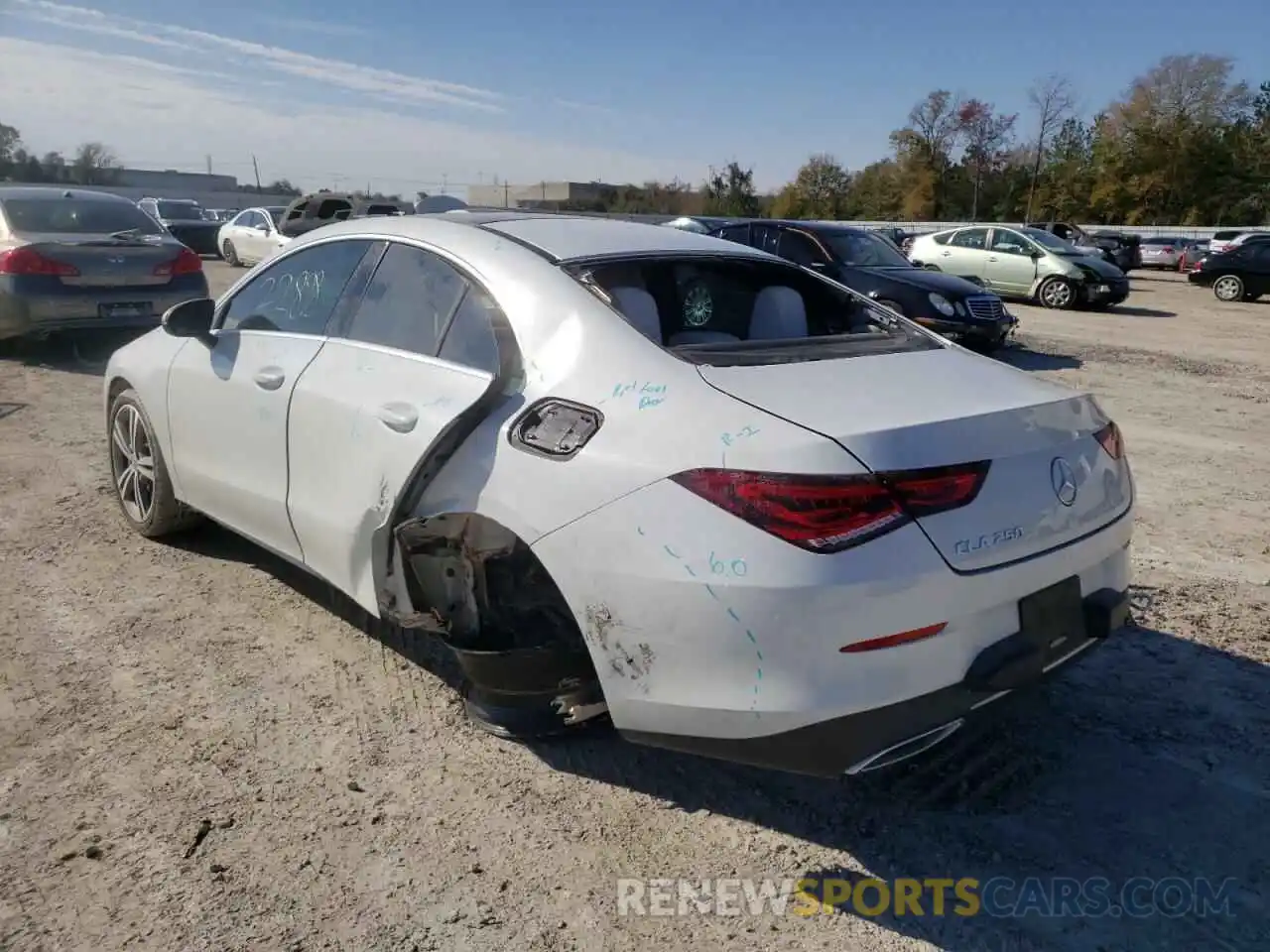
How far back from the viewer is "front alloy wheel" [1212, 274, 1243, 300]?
68.6 feet

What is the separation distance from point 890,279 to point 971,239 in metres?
8.10

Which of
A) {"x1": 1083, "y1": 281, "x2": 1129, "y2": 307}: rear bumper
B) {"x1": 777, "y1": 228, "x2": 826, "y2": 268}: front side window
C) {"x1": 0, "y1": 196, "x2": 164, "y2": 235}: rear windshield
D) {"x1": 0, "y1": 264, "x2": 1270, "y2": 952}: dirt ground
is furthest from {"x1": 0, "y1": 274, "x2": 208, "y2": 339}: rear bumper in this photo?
{"x1": 1083, "y1": 281, "x2": 1129, "y2": 307}: rear bumper

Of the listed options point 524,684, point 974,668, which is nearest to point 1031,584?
point 974,668

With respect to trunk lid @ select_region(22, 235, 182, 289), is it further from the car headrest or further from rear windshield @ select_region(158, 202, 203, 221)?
rear windshield @ select_region(158, 202, 203, 221)

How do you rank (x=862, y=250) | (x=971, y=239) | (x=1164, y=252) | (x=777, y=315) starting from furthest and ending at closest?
(x=1164, y=252) → (x=971, y=239) → (x=862, y=250) → (x=777, y=315)

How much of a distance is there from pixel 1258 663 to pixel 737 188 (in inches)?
2480

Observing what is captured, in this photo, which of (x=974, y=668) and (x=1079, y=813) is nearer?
(x=974, y=668)

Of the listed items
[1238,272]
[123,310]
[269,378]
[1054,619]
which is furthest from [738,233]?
[1238,272]

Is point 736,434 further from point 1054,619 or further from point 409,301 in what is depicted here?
point 409,301

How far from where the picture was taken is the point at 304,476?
11.2 ft

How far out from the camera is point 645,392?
2.54 metres

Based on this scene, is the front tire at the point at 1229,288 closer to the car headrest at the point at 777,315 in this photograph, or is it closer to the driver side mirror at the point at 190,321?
the car headrest at the point at 777,315

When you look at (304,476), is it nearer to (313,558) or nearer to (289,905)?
(313,558)

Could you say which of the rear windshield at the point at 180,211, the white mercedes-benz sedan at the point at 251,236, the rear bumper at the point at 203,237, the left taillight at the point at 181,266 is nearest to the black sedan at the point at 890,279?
the left taillight at the point at 181,266
